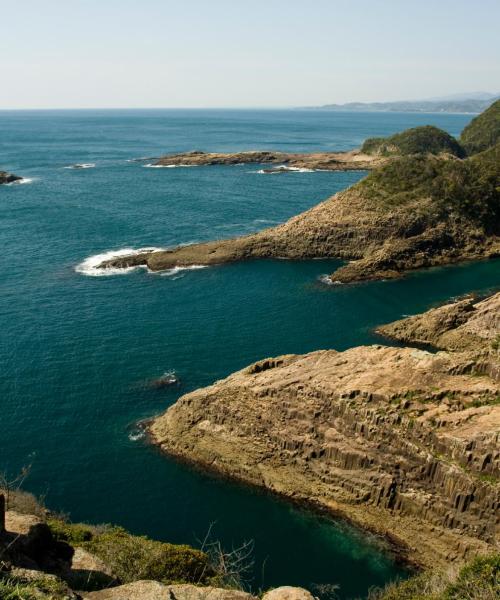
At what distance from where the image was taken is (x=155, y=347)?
217 ft

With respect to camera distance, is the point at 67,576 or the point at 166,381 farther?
the point at 166,381

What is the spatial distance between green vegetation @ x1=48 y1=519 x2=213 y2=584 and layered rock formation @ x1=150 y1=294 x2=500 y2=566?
13884 millimetres

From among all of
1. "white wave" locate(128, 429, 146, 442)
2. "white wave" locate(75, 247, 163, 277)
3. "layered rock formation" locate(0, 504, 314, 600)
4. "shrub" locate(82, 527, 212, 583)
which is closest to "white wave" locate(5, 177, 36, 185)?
Result: "white wave" locate(75, 247, 163, 277)

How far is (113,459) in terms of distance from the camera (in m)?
48.4

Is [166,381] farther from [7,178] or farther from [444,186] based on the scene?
[7,178]

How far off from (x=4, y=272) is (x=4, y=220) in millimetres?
39497

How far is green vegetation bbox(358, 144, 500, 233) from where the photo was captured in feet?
349

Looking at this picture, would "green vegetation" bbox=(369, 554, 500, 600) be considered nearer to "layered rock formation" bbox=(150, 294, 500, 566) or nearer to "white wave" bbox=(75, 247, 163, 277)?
"layered rock formation" bbox=(150, 294, 500, 566)

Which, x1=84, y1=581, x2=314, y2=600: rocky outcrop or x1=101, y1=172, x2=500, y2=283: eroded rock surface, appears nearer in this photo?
x1=84, y1=581, x2=314, y2=600: rocky outcrop

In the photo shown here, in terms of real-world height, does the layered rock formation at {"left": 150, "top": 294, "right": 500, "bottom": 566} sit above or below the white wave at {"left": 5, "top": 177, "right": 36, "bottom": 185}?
below

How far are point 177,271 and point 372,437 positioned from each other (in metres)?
58.1

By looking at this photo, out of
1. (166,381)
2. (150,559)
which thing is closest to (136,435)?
(166,381)

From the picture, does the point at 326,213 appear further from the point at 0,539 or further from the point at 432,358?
the point at 0,539

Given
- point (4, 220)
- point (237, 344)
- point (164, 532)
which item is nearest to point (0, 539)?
point (164, 532)
